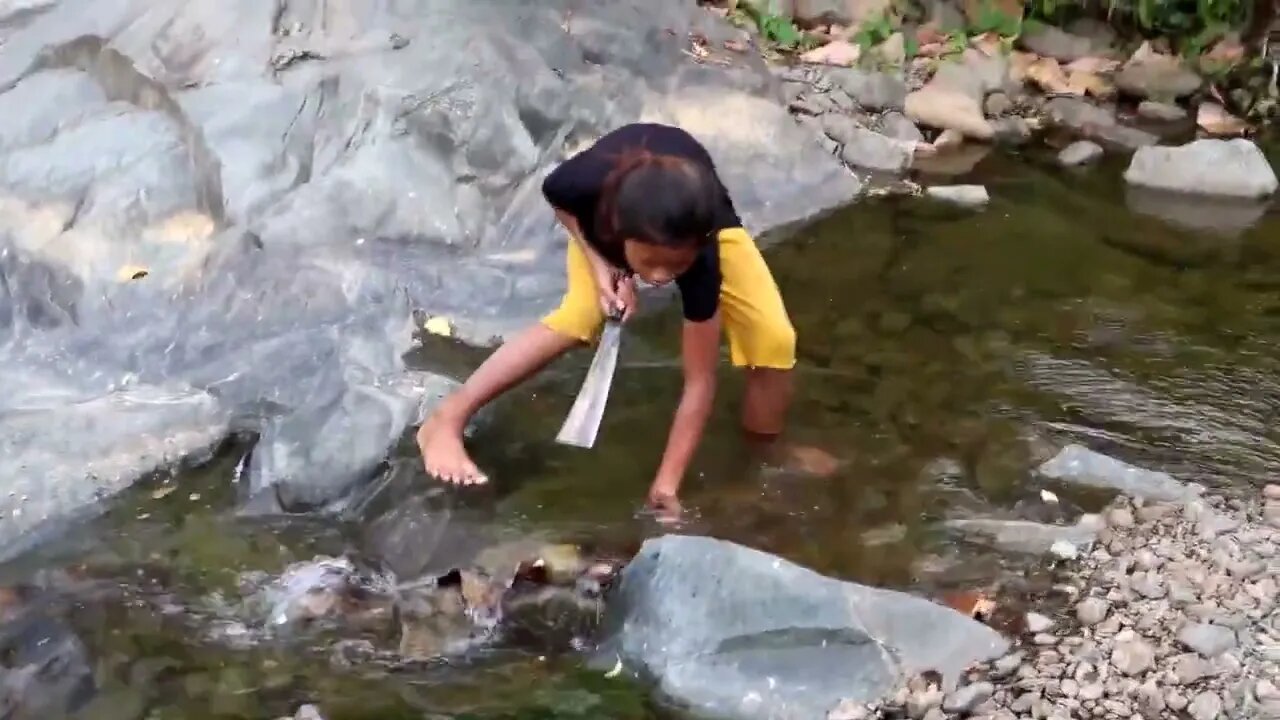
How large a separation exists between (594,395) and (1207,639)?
62.8 inches

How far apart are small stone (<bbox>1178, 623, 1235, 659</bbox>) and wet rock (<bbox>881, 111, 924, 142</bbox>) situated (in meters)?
4.15

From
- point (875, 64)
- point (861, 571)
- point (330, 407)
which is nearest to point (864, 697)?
point (861, 571)

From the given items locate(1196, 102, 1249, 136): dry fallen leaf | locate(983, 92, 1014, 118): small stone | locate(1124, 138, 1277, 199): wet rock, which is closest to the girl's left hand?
locate(1124, 138, 1277, 199): wet rock

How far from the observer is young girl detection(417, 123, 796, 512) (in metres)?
2.82

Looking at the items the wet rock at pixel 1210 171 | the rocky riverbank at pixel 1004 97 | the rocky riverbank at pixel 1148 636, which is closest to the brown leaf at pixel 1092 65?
the rocky riverbank at pixel 1004 97

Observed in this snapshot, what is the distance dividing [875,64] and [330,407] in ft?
15.9

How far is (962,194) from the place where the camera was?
19.3 ft

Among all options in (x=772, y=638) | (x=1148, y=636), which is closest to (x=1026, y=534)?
(x=1148, y=636)

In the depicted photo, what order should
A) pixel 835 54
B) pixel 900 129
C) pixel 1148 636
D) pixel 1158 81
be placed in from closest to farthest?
pixel 1148 636 → pixel 900 129 → pixel 1158 81 → pixel 835 54

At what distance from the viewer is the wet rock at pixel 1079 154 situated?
254 inches

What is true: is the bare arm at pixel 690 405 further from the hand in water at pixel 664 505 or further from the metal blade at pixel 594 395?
the metal blade at pixel 594 395

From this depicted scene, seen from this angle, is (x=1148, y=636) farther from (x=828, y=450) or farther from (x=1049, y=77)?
(x=1049, y=77)

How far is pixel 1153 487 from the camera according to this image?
11.5ft

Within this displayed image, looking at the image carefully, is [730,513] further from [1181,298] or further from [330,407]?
[1181,298]
